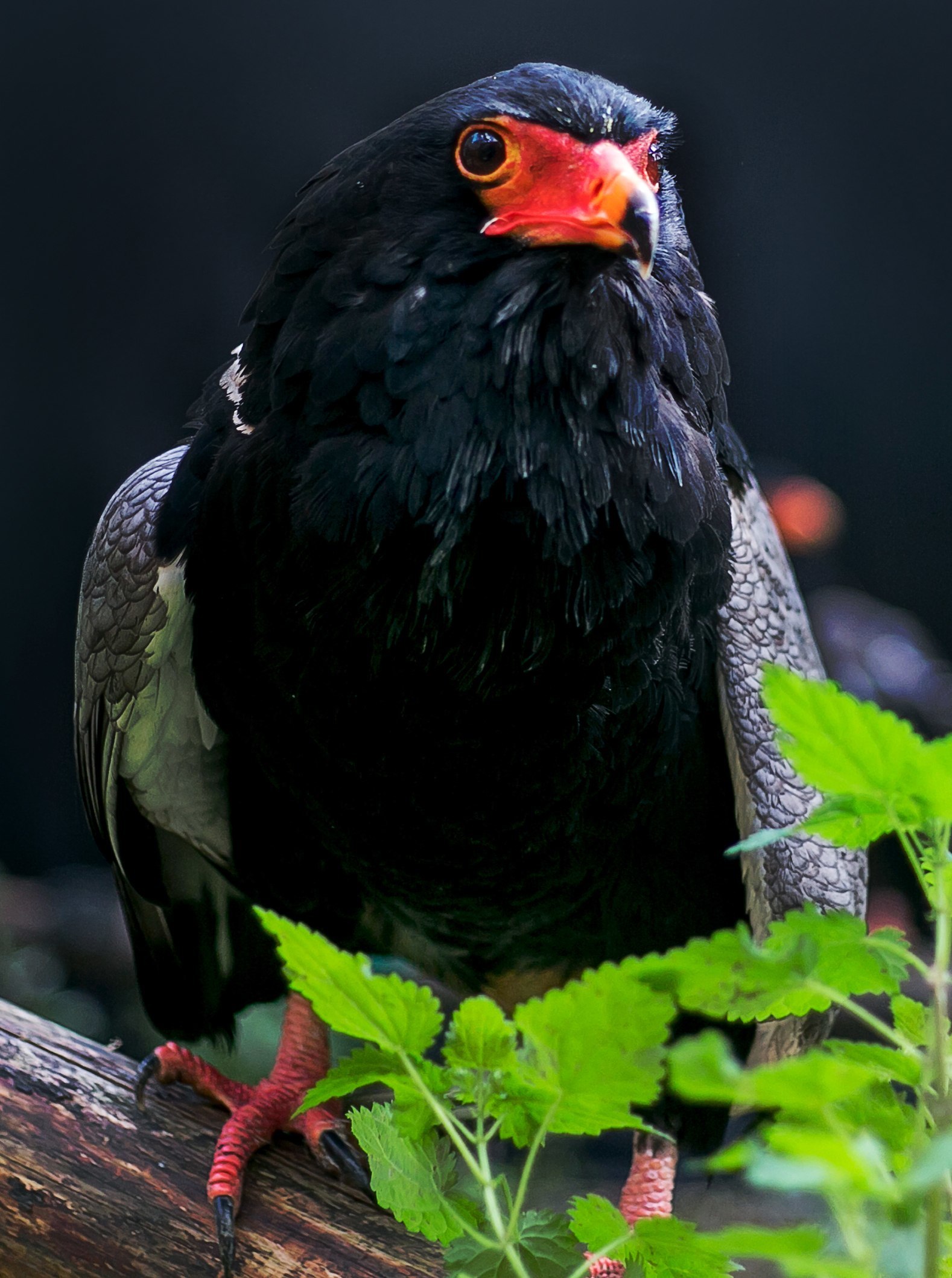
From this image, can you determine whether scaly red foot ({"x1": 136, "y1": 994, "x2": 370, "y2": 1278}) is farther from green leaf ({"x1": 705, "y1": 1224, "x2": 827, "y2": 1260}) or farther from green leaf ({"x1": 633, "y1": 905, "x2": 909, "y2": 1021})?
green leaf ({"x1": 705, "y1": 1224, "x2": 827, "y2": 1260})

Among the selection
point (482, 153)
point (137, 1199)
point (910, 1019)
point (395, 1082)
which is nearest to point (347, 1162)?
point (137, 1199)

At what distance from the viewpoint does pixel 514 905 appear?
2.14m

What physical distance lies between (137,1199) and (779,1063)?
4.96ft

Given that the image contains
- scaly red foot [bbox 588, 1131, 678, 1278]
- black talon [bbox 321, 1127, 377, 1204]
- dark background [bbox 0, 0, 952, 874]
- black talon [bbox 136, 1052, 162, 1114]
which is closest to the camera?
black talon [bbox 321, 1127, 377, 1204]

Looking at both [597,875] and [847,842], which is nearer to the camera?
[847,842]

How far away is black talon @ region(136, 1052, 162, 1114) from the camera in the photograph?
2108 millimetres

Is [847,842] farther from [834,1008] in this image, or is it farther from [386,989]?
[834,1008]

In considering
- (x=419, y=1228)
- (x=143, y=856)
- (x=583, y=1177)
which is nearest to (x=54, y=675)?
(x=143, y=856)

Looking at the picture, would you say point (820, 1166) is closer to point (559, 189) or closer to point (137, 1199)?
point (559, 189)

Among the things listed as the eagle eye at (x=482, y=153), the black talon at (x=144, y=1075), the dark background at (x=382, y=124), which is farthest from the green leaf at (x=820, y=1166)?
the dark background at (x=382, y=124)

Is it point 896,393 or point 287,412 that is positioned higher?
point 287,412

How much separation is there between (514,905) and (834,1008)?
2.37 ft

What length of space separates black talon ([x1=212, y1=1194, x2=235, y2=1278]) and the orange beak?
1.50 meters

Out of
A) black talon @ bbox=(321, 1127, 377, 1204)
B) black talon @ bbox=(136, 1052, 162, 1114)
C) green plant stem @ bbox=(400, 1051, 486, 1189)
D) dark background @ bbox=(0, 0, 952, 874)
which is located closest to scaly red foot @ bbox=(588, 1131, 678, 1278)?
black talon @ bbox=(321, 1127, 377, 1204)
